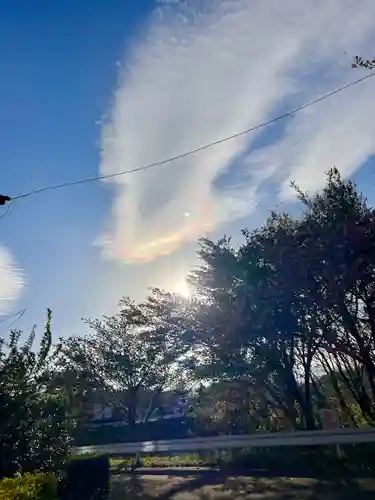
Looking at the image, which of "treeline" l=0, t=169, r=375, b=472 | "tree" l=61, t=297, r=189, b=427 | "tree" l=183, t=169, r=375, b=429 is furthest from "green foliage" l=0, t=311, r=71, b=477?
"tree" l=61, t=297, r=189, b=427

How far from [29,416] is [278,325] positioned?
7.62 meters

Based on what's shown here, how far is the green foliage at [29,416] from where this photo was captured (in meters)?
7.19

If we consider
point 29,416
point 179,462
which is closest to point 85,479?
point 29,416

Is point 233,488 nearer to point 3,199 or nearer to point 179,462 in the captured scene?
point 179,462

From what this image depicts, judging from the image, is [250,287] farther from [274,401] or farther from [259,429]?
[259,429]

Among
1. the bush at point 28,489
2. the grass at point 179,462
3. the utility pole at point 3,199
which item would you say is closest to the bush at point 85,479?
the bush at point 28,489

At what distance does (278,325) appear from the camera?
1306 cm

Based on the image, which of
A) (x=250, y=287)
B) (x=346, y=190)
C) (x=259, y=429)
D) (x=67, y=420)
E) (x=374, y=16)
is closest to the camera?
(x=374, y=16)

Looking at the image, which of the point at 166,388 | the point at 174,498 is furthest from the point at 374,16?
the point at 166,388

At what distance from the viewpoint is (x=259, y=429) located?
15844 millimetres

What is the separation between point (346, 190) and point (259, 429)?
8743 millimetres

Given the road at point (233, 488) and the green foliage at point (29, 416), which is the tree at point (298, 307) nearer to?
the road at point (233, 488)

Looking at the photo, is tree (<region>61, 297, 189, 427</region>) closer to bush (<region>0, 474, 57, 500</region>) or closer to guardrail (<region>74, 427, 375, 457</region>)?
guardrail (<region>74, 427, 375, 457</region>)

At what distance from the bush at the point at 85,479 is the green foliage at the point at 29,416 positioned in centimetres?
71
